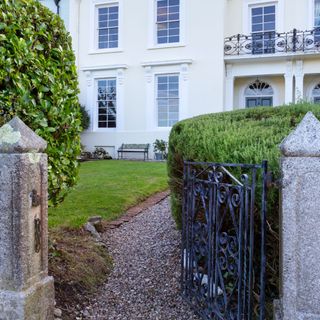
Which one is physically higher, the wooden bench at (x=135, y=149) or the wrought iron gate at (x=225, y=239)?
the wooden bench at (x=135, y=149)

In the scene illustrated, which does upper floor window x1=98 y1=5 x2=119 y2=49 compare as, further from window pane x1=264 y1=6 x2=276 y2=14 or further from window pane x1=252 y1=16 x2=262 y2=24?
window pane x1=264 y1=6 x2=276 y2=14

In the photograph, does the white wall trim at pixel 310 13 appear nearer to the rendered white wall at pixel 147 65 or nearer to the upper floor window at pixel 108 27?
the rendered white wall at pixel 147 65

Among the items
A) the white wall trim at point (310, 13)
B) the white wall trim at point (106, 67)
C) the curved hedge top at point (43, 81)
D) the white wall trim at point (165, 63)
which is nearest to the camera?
the curved hedge top at point (43, 81)

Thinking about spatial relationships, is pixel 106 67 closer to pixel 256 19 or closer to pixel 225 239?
pixel 256 19

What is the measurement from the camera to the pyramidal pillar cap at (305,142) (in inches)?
78.5

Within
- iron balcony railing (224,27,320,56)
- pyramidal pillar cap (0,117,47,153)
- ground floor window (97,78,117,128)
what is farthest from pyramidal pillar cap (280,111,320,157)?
ground floor window (97,78,117,128)

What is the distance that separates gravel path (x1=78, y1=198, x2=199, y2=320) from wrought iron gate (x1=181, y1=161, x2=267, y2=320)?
24 cm

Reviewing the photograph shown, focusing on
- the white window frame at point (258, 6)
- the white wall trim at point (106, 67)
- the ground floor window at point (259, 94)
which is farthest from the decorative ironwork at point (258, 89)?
the white wall trim at point (106, 67)

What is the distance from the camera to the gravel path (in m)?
3.04

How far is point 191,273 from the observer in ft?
10.1

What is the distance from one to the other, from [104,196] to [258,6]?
43.6 ft

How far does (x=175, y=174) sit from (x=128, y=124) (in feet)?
43.8

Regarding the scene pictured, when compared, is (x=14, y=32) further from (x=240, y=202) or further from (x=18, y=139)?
(x=240, y=202)

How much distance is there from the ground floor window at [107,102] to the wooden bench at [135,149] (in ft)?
4.12
